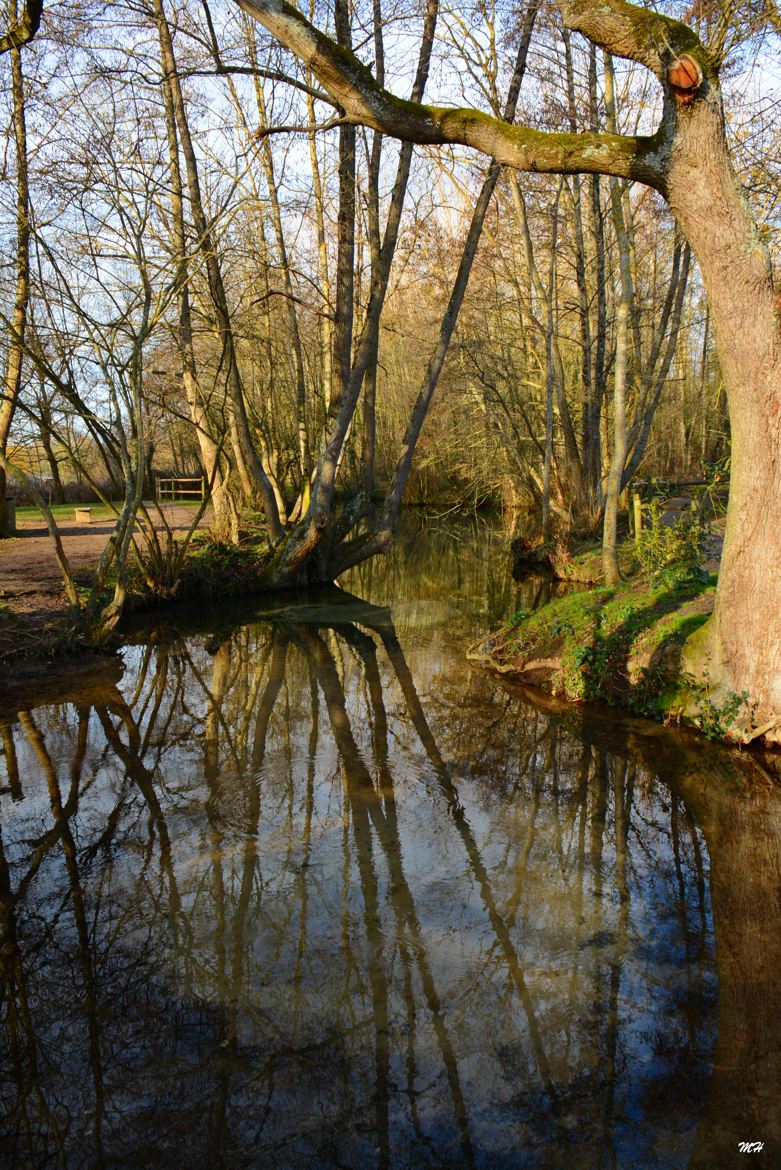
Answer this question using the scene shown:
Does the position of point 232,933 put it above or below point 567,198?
below

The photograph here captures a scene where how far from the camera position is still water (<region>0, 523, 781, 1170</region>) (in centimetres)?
321

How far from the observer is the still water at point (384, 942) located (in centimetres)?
321

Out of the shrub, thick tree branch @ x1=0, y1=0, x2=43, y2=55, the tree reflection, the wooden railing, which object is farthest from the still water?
the wooden railing

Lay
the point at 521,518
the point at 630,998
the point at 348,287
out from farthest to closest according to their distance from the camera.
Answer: the point at 521,518, the point at 348,287, the point at 630,998

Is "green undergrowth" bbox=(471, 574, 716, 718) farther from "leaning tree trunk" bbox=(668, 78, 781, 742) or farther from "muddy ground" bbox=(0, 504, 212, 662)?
"muddy ground" bbox=(0, 504, 212, 662)

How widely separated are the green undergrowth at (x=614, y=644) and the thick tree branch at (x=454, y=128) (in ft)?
13.8

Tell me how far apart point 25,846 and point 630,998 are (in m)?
3.97

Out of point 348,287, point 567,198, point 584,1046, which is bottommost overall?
point 584,1046

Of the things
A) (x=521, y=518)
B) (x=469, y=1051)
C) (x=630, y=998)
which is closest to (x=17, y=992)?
(x=469, y=1051)

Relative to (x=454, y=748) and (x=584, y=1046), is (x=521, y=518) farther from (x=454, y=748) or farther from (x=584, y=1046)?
(x=584, y=1046)

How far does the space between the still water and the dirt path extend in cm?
347

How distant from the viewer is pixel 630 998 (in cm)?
394

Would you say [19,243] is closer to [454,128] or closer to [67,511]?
[454,128]

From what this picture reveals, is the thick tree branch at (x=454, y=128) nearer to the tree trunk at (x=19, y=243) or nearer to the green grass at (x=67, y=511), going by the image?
the tree trunk at (x=19, y=243)
